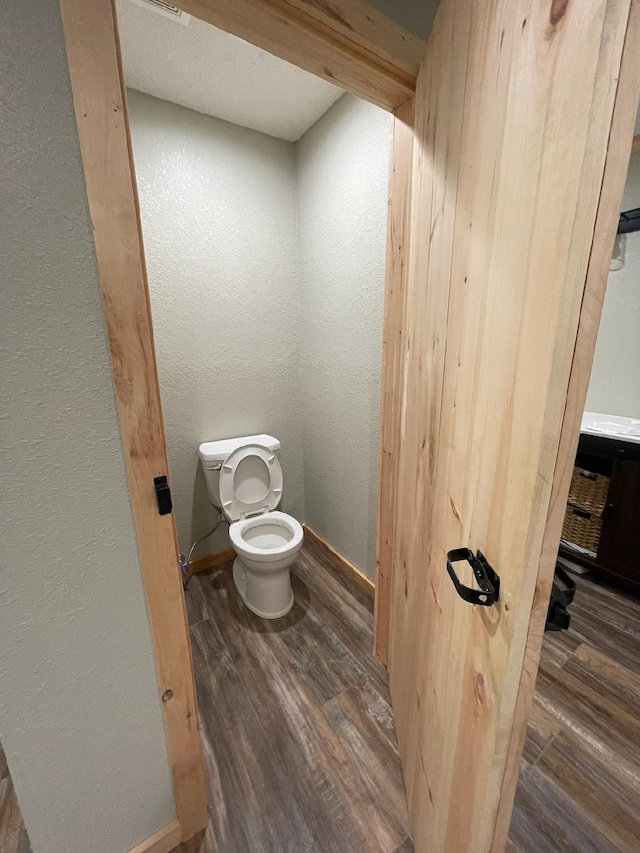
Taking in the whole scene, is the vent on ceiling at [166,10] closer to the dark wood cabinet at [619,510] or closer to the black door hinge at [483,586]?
the black door hinge at [483,586]

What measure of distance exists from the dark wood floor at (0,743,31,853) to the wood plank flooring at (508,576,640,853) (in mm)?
1348

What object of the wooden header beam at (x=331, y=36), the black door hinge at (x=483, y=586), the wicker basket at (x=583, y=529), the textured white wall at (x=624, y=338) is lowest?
the wicker basket at (x=583, y=529)

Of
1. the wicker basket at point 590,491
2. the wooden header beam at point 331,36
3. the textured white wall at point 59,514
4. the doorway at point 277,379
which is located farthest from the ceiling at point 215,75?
the wicker basket at point 590,491

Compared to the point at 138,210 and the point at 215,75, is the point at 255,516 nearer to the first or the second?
the point at 138,210

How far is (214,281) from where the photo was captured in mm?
1865

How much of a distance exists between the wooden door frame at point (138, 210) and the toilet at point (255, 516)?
0.74 meters

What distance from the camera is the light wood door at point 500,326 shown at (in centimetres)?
40

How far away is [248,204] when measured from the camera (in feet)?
6.15

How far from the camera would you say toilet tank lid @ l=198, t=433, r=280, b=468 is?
6.14ft

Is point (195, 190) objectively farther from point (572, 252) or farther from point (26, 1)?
point (572, 252)

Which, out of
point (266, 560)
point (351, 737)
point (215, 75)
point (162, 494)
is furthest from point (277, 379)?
point (351, 737)

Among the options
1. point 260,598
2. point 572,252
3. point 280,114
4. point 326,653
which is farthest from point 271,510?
point 280,114

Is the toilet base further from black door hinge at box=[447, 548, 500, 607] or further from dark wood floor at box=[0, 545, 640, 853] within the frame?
black door hinge at box=[447, 548, 500, 607]

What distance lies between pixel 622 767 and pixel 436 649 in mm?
980
